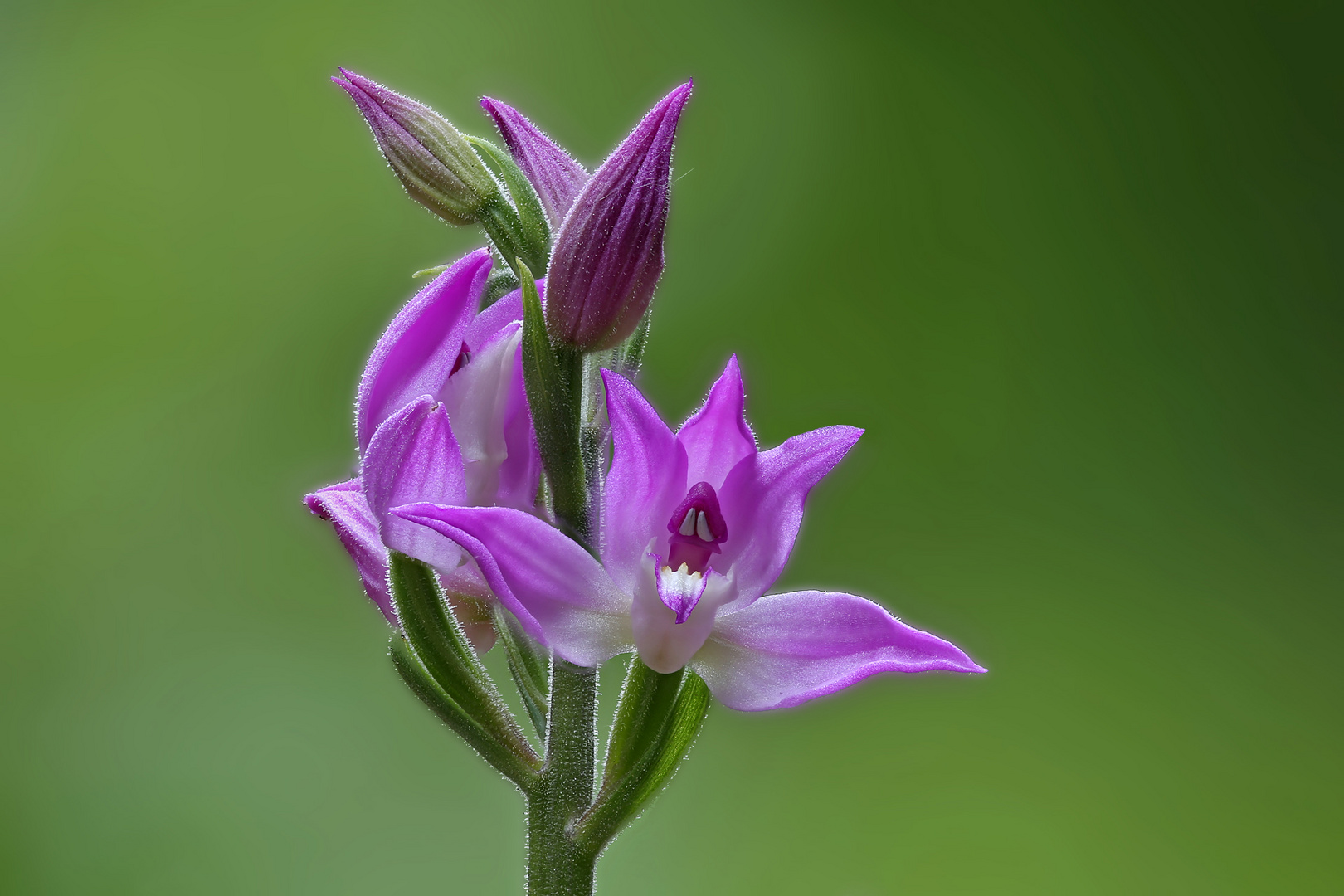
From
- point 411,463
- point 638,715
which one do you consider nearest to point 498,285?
point 411,463

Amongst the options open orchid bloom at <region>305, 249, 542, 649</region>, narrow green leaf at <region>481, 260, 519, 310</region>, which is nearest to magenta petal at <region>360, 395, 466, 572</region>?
open orchid bloom at <region>305, 249, 542, 649</region>

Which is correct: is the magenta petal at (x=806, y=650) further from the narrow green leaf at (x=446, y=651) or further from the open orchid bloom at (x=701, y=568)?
the narrow green leaf at (x=446, y=651)

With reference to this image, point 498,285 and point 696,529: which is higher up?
point 498,285

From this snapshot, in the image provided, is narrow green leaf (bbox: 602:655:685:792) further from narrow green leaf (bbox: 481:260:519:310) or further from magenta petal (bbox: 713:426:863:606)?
narrow green leaf (bbox: 481:260:519:310)

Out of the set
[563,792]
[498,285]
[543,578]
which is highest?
[498,285]

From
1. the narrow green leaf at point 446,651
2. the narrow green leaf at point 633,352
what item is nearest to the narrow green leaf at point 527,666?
the narrow green leaf at point 446,651

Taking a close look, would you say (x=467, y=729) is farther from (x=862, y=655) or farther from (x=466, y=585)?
(x=862, y=655)

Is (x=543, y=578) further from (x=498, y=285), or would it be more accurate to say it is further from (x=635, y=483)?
(x=498, y=285)
